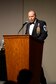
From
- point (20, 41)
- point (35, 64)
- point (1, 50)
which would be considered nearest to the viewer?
point (20, 41)

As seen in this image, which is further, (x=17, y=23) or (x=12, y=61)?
(x=17, y=23)

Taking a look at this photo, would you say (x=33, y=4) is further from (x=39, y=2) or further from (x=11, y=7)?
(x=11, y=7)

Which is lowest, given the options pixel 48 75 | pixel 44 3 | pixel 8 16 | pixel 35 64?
pixel 48 75

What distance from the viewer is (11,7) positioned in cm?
548

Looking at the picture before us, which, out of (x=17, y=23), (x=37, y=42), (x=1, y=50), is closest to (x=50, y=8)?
(x=17, y=23)

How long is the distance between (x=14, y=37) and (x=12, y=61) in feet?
0.98

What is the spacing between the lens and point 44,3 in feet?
17.8

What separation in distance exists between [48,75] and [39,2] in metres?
1.89

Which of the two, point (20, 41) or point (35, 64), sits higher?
point (20, 41)

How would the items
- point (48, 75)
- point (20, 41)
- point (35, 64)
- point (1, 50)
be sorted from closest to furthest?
point (20, 41)
point (35, 64)
point (1, 50)
point (48, 75)

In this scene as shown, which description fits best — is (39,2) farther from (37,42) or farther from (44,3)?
(37,42)

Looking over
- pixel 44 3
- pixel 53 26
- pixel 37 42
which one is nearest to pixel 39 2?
pixel 44 3

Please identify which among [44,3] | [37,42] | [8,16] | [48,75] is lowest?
[48,75]

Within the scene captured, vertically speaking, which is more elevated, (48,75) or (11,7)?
(11,7)
